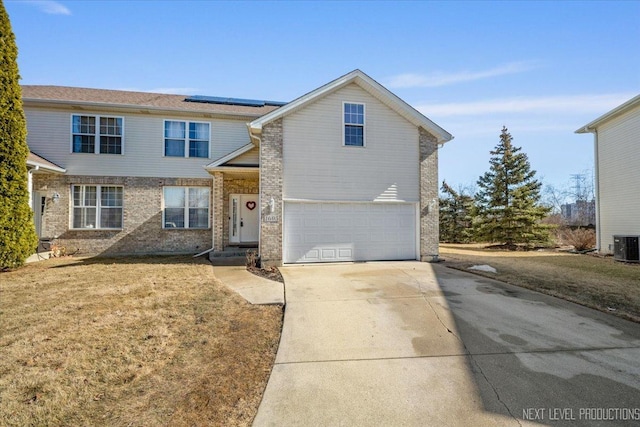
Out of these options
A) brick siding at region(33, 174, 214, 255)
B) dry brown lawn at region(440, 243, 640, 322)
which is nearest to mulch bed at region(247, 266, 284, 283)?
brick siding at region(33, 174, 214, 255)

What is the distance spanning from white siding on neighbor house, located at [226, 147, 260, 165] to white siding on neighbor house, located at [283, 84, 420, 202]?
111 inches

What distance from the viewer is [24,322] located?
4973 mm

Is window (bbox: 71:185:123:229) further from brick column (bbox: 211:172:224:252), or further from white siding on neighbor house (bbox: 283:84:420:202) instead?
white siding on neighbor house (bbox: 283:84:420:202)

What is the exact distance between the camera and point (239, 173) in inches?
494

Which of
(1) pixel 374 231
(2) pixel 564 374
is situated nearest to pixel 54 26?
(1) pixel 374 231

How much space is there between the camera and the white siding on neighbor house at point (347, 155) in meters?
10.3

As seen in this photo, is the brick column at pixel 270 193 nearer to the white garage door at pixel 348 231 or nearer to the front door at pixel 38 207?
the white garage door at pixel 348 231

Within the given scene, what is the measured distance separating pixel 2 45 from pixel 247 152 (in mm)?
8229

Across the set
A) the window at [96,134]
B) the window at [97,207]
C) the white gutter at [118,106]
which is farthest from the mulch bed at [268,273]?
the window at [96,134]

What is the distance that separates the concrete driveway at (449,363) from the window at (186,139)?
10.4 m

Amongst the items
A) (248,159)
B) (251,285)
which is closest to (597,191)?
(248,159)

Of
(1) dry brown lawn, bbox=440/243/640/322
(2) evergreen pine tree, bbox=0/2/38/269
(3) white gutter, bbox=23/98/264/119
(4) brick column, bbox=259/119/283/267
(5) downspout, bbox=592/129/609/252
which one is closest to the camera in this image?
(1) dry brown lawn, bbox=440/243/640/322

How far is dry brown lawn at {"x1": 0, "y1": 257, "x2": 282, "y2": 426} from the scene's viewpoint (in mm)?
2879

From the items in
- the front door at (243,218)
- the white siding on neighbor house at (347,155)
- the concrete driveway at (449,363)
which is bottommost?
the concrete driveway at (449,363)
